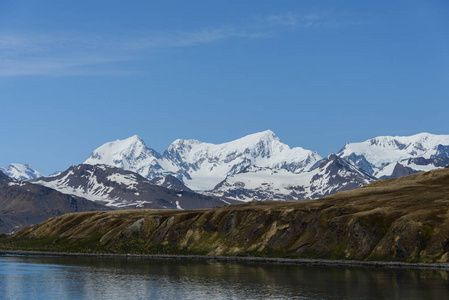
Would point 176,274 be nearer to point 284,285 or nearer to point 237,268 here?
point 237,268

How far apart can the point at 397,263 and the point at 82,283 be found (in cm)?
7926

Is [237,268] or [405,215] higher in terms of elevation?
[405,215]

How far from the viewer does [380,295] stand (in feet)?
388

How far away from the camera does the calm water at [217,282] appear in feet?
394

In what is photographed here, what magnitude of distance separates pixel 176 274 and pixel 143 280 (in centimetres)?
1542

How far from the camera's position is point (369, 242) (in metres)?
186

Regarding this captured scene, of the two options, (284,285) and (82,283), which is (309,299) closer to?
(284,285)

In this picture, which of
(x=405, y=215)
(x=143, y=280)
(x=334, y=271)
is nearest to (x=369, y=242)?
(x=405, y=215)

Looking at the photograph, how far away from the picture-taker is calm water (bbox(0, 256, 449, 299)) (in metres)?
120

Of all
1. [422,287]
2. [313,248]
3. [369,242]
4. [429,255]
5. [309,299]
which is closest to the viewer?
[309,299]

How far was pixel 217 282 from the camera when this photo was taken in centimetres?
13938

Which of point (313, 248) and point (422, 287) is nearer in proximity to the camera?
point (422, 287)

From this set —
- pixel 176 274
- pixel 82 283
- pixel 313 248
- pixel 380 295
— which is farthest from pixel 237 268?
pixel 380 295

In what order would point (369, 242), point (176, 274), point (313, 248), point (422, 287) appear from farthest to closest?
point (313, 248), point (369, 242), point (176, 274), point (422, 287)
